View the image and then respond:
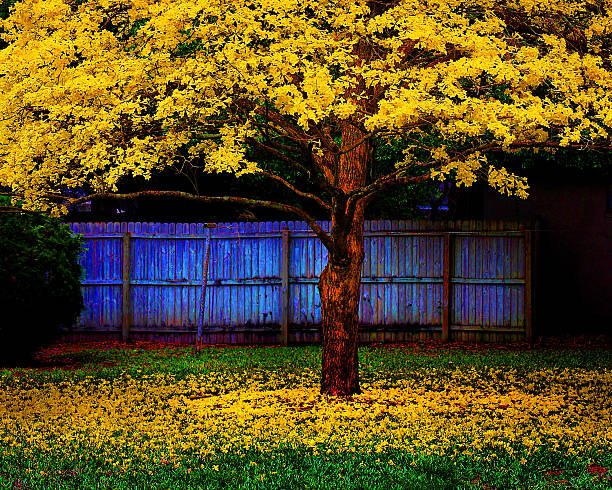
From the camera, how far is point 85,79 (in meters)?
8.33

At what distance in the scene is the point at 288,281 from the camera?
16.0m

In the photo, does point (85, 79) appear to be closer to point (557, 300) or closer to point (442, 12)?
point (442, 12)

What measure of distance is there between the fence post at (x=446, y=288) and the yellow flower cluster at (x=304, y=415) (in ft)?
10.4

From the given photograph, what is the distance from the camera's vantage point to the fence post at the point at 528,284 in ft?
50.6

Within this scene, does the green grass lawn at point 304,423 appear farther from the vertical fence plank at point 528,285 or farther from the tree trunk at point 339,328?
the vertical fence plank at point 528,285

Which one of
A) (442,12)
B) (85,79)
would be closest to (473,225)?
(442,12)

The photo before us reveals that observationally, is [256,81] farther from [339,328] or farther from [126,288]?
[126,288]

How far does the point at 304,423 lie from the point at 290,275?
7.08 meters

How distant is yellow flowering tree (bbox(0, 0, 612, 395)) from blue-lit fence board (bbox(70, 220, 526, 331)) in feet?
19.9

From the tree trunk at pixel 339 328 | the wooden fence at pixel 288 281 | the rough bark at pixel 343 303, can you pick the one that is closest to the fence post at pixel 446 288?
the wooden fence at pixel 288 281

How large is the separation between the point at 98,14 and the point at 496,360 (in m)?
7.56

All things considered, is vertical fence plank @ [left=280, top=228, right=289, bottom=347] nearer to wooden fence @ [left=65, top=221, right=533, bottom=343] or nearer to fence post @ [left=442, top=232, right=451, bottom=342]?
wooden fence @ [left=65, top=221, right=533, bottom=343]

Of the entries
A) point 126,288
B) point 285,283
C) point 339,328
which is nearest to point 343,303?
point 339,328

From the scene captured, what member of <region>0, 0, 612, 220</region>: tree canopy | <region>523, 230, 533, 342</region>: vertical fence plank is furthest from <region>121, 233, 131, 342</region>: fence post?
<region>0, 0, 612, 220</region>: tree canopy
